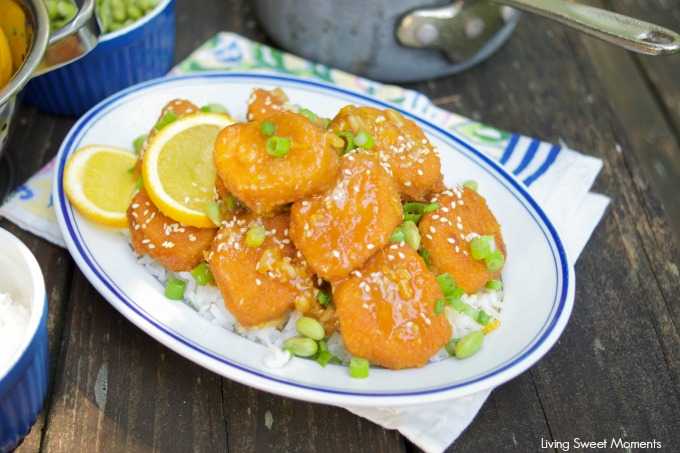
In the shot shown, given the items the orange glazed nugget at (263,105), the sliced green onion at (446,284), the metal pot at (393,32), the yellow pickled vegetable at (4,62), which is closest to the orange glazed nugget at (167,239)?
the orange glazed nugget at (263,105)

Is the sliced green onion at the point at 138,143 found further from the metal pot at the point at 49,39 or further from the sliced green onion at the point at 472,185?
the sliced green onion at the point at 472,185

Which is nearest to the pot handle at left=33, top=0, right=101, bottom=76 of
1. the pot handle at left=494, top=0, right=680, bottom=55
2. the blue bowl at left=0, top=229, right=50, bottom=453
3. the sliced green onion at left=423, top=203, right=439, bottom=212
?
the blue bowl at left=0, top=229, right=50, bottom=453

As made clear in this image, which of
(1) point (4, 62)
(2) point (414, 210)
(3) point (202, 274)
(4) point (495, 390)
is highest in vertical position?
(1) point (4, 62)

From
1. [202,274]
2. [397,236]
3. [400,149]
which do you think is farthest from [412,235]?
[202,274]

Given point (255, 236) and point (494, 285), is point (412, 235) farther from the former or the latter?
point (255, 236)

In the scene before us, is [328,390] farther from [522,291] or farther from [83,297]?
[83,297]
